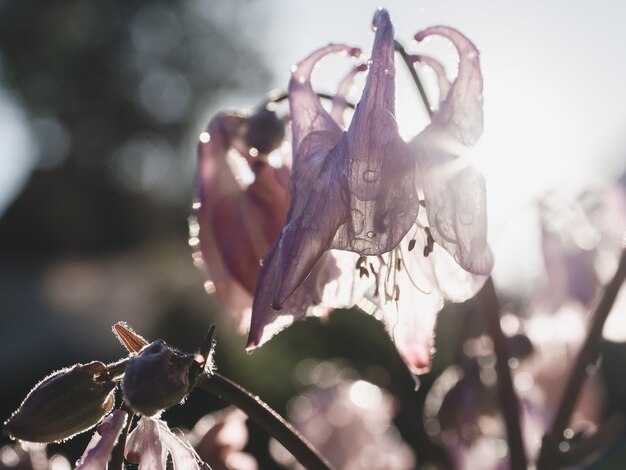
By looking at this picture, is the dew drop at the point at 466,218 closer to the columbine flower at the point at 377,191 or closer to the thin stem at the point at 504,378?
the columbine flower at the point at 377,191

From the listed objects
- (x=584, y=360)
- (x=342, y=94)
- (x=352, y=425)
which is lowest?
(x=352, y=425)

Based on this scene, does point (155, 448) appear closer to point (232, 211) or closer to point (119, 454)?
point (119, 454)

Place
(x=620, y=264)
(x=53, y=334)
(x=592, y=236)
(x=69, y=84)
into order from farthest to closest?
(x=69, y=84), (x=53, y=334), (x=592, y=236), (x=620, y=264)

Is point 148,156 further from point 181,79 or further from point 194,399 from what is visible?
point 194,399

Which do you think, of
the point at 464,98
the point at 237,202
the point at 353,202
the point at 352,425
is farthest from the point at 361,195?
the point at 352,425

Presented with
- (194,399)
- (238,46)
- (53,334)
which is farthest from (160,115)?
(194,399)
